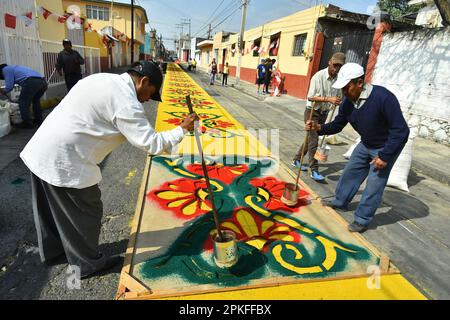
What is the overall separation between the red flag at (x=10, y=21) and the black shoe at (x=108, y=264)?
7.16 m

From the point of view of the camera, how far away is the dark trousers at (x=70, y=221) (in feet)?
6.63

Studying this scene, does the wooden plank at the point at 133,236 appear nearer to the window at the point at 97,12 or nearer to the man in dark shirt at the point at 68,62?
the man in dark shirt at the point at 68,62

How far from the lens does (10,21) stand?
6.82 meters

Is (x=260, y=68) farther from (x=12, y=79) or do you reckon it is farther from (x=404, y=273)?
(x=404, y=273)

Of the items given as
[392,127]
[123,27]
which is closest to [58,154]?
[392,127]

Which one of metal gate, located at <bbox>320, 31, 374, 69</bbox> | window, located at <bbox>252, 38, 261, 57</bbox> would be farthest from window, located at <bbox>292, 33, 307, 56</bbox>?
window, located at <bbox>252, 38, 261, 57</bbox>

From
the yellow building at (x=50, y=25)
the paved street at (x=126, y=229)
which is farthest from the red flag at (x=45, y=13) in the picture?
Result: the paved street at (x=126, y=229)

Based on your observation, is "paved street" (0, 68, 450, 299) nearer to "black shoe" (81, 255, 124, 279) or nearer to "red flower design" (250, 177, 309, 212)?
"black shoe" (81, 255, 124, 279)

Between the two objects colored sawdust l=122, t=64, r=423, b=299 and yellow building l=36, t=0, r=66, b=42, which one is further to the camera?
yellow building l=36, t=0, r=66, b=42

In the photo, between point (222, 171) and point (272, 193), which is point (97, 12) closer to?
point (222, 171)

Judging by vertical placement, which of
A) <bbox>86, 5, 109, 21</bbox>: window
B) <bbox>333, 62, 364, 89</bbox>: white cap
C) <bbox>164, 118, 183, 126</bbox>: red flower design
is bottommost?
<bbox>164, 118, 183, 126</bbox>: red flower design

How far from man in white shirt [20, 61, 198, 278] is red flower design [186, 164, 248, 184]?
199 centimetres

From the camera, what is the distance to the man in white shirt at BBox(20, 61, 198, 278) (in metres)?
1.85

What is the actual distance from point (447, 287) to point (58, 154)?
126 inches
